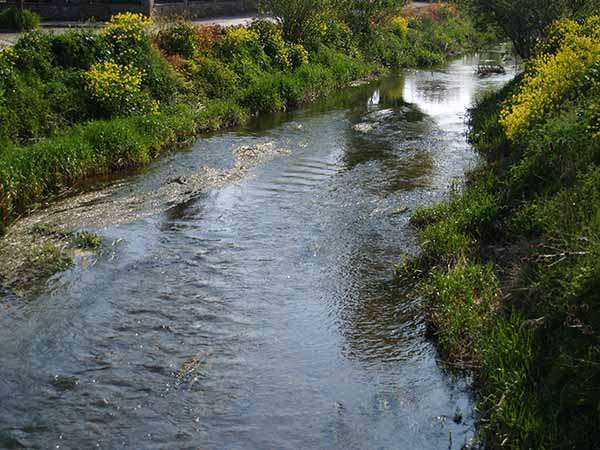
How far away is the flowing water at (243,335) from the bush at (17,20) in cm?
1547

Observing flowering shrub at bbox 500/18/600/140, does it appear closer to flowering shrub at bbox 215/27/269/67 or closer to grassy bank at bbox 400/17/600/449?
grassy bank at bbox 400/17/600/449

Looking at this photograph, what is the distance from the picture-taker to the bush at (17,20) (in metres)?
28.8

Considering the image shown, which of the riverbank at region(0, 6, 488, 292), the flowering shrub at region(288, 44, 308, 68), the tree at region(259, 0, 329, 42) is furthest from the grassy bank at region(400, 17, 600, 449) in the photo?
the tree at region(259, 0, 329, 42)

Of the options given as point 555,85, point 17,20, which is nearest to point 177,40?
point 17,20

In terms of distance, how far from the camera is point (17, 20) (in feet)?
94.7

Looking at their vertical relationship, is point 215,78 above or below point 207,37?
below

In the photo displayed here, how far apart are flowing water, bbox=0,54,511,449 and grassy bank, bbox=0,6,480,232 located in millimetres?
1766

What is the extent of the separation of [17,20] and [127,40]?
9.66m

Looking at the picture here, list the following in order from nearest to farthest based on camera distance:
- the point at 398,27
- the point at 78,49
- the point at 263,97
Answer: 1. the point at 78,49
2. the point at 263,97
3. the point at 398,27

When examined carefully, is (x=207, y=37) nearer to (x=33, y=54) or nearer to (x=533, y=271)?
(x=33, y=54)

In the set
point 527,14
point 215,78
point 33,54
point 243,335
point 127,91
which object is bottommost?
point 243,335

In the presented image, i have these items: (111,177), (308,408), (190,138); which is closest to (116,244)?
(111,177)

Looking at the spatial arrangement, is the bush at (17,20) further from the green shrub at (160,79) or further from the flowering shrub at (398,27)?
the flowering shrub at (398,27)

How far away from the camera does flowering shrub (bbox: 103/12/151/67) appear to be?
70.2 feet
